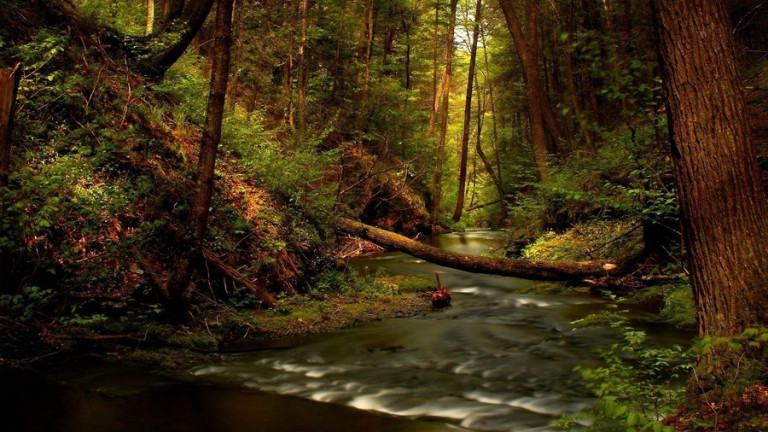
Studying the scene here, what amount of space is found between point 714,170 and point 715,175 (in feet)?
0.13

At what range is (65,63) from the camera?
328 inches

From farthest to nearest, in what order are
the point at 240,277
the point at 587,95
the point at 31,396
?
the point at 587,95
the point at 240,277
the point at 31,396

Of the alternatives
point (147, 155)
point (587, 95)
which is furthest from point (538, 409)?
point (587, 95)

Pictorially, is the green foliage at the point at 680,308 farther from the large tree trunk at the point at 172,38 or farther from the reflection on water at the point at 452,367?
the large tree trunk at the point at 172,38

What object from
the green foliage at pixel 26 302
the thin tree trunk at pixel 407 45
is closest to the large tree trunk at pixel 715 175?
the green foliage at pixel 26 302

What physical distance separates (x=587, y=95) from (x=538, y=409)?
68.8 feet

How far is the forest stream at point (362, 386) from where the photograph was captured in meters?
4.71

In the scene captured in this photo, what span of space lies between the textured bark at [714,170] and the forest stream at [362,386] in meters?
1.06

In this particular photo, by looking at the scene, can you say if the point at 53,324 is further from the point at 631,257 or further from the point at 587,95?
the point at 587,95

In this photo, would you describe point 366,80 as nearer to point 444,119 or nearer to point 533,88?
point 444,119

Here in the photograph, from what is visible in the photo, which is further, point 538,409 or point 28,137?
point 28,137

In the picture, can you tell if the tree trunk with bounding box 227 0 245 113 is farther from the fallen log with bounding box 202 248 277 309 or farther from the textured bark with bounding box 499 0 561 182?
the textured bark with bounding box 499 0 561 182

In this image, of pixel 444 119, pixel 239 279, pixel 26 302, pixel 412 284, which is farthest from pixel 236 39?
pixel 444 119

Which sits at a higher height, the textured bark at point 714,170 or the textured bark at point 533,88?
the textured bark at point 533,88
